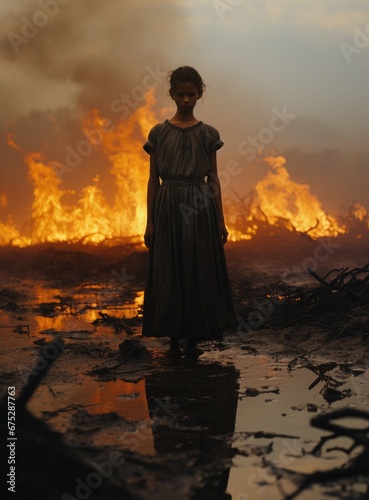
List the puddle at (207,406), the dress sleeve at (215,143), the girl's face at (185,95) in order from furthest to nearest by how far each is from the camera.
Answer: the dress sleeve at (215,143), the girl's face at (185,95), the puddle at (207,406)

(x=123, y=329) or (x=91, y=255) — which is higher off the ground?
(x=91, y=255)

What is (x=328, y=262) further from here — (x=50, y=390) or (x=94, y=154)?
(x=50, y=390)

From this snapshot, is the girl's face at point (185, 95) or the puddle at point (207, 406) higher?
the girl's face at point (185, 95)

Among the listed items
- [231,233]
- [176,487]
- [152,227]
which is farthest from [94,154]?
[176,487]

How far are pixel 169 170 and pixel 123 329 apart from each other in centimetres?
243

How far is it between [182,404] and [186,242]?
2.13 m

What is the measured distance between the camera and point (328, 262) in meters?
18.3

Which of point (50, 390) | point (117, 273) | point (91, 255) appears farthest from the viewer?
point (91, 255)

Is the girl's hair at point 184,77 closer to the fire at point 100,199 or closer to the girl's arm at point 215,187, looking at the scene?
the girl's arm at point 215,187

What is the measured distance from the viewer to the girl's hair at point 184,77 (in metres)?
6.34

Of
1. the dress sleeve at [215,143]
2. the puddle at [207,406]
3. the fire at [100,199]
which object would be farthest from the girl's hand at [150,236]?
the fire at [100,199]

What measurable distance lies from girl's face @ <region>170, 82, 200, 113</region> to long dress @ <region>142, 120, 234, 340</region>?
23 centimetres

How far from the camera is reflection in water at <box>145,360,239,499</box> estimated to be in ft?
11.3

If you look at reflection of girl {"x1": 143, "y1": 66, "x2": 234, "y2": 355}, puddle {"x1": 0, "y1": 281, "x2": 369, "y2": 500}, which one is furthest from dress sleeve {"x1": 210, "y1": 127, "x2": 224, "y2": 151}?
puddle {"x1": 0, "y1": 281, "x2": 369, "y2": 500}
